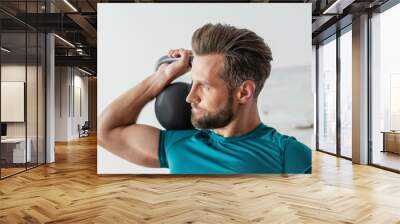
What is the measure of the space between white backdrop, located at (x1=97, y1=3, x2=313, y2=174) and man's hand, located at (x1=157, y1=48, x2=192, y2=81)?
10 cm

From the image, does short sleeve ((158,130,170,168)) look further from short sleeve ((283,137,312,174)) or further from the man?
short sleeve ((283,137,312,174))

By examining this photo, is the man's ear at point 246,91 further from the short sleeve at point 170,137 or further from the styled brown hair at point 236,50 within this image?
the short sleeve at point 170,137

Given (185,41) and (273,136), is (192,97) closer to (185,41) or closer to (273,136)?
(185,41)

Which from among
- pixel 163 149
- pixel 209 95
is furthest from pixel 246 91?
pixel 163 149

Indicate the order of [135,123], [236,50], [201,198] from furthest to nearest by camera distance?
[135,123] < [201,198] < [236,50]

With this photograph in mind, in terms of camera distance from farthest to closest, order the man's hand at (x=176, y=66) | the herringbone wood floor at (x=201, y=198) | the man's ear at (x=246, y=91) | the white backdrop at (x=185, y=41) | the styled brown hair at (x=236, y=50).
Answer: the white backdrop at (x=185, y=41) < the man's hand at (x=176, y=66) < the man's ear at (x=246, y=91) < the styled brown hair at (x=236, y=50) < the herringbone wood floor at (x=201, y=198)

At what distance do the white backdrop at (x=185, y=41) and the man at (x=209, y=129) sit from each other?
0.12m

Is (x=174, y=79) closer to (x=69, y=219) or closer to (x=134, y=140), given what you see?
(x=134, y=140)

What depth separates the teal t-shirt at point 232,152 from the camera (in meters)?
4.89

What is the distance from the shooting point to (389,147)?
723cm

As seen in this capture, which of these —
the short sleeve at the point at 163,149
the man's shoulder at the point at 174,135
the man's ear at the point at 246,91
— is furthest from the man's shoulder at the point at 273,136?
the short sleeve at the point at 163,149

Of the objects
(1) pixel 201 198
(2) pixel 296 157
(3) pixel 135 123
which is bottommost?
(1) pixel 201 198

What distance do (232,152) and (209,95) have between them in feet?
2.60

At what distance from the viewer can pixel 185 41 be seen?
497cm
